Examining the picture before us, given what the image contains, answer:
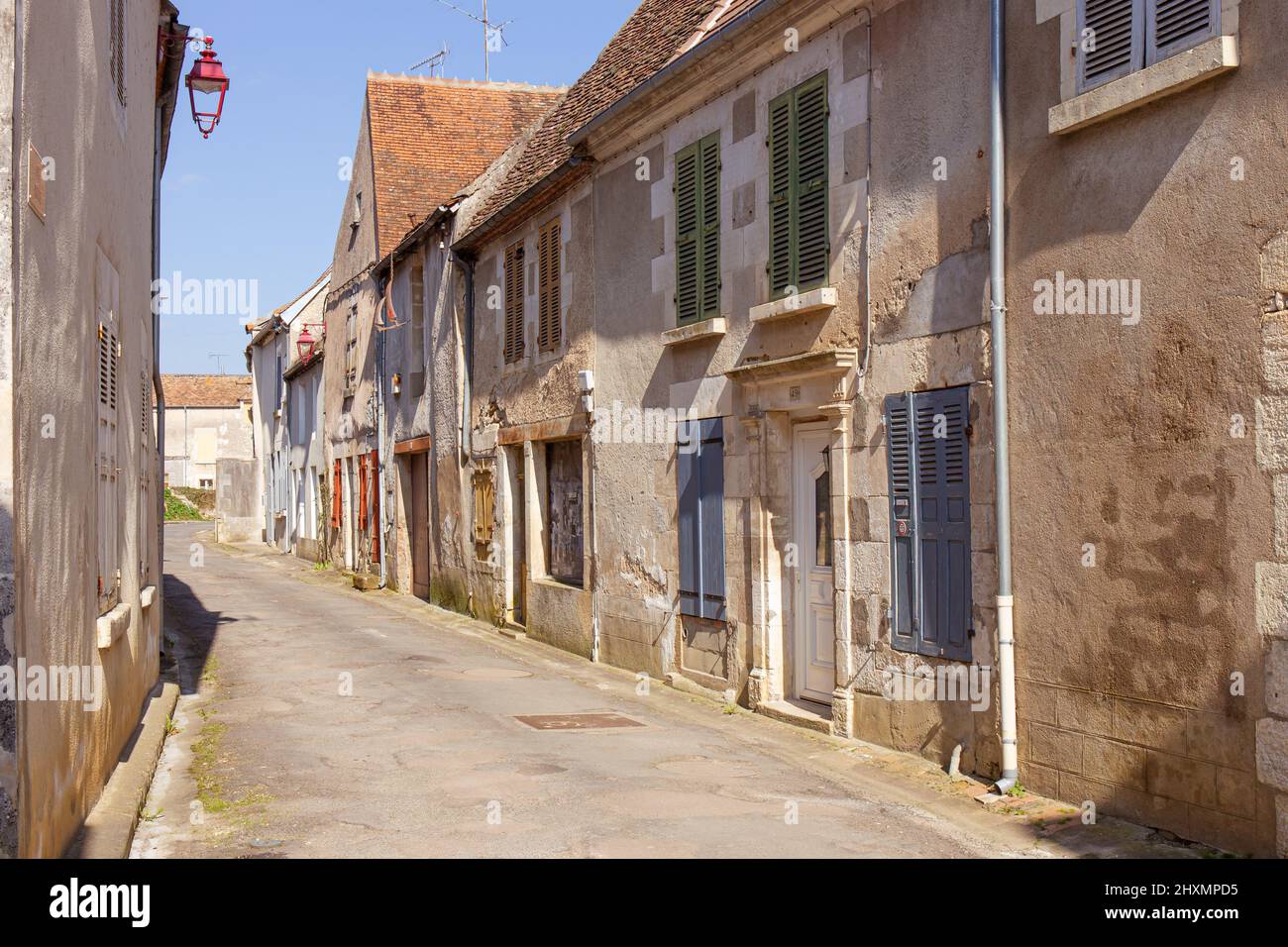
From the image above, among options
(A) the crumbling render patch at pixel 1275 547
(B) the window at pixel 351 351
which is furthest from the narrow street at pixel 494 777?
(B) the window at pixel 351 351

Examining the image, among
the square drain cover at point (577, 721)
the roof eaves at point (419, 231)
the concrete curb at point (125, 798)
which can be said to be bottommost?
the square drain cover at point (577, 721)

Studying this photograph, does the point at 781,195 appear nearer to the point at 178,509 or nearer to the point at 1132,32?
the point at 1132,32

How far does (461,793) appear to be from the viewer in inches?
282

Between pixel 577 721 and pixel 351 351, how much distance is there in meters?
17.8

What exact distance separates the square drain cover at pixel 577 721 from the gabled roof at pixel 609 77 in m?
6.27

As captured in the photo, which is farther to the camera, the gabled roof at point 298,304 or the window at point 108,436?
the gabled roof at point 298,304

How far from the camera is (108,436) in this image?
734 centimetres

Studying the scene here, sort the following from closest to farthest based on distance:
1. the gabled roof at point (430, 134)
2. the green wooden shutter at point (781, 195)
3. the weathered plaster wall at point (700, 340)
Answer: the weathered plaster wall at point (700, 340)
the green wooden shutter at point (781, 195)
the gabled roof at point (430, 134)

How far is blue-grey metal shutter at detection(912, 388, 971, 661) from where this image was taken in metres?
7.82

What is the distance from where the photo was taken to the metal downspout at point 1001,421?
23.9ft

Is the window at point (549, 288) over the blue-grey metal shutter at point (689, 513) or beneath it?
over

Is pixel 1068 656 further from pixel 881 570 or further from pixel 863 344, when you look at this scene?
pixel 863 344

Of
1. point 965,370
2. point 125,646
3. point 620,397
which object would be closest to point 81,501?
point 125,646

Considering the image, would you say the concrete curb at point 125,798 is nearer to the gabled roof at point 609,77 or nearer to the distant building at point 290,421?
the gabled roof at point 609,77
